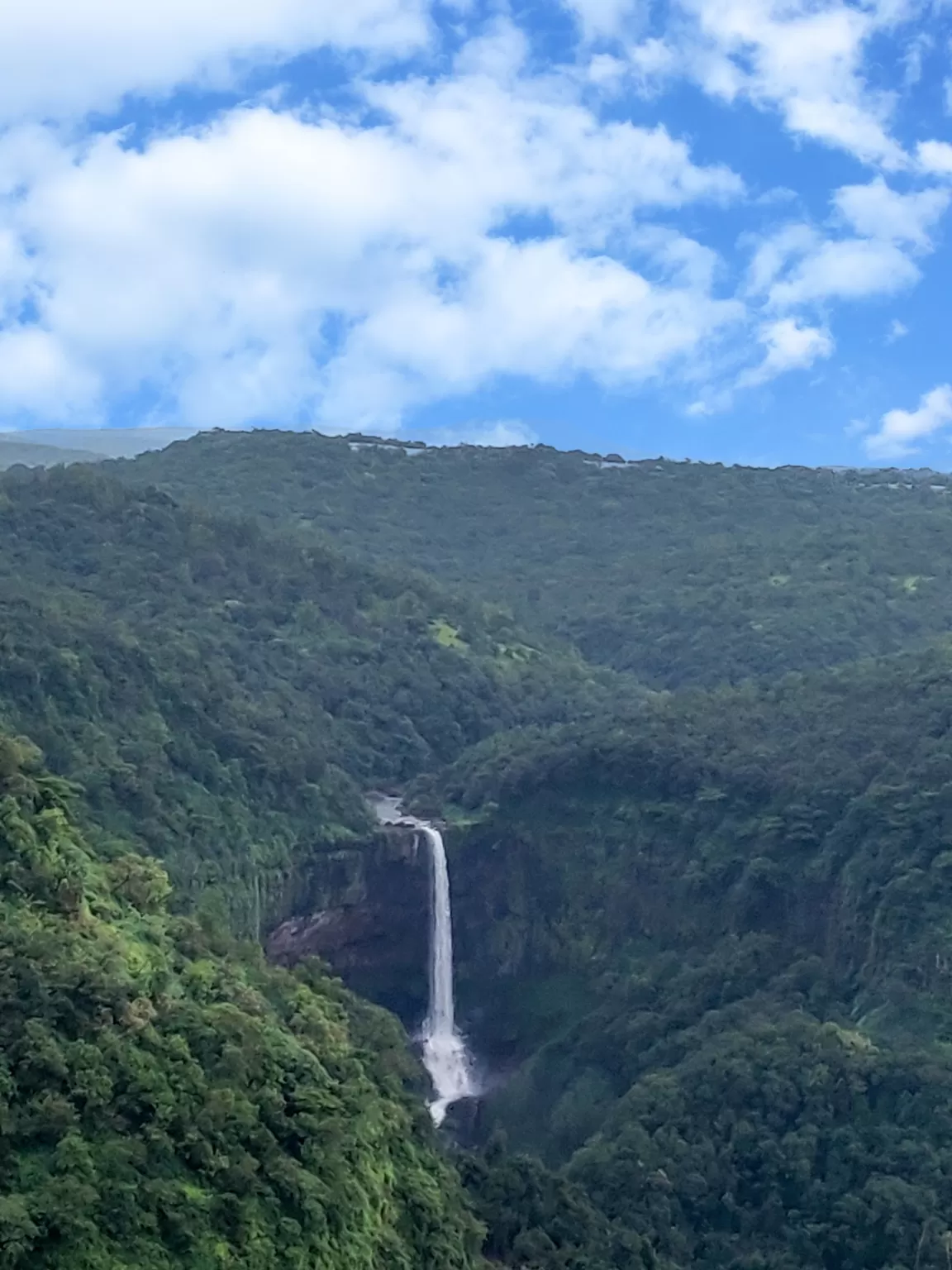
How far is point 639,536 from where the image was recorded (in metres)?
69.3

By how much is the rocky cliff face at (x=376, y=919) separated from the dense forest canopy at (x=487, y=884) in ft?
0.78

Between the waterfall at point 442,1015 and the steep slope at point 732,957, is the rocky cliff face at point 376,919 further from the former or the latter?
the steep slope at point 732,957

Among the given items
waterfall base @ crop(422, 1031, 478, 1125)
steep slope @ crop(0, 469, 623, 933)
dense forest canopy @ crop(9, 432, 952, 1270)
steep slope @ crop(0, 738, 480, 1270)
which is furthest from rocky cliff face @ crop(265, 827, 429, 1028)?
steep slope @ crop(0, 738, 480, 1270)

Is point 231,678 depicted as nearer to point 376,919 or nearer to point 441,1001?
point 376,919

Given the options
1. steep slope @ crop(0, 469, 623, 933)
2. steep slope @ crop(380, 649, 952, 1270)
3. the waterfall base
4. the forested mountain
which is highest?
the forested mountain

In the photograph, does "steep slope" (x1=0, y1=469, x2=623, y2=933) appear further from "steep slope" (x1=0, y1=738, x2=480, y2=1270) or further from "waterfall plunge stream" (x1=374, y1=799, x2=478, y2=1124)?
"steep slope" (x1=0, y1=738, x2=480, y2=1270)

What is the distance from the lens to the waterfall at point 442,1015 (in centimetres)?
3625

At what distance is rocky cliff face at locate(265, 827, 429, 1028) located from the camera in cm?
3769

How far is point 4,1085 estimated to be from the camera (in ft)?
58.6

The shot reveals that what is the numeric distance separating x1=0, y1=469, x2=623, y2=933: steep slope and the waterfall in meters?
2.28

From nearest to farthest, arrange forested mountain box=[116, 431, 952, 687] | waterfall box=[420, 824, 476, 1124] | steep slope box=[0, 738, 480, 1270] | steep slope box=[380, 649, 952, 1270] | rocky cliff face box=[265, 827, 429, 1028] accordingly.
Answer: steep slope box=[0, 738, 480, 1270], steep slope box=[380, 649, 952, 1270], waterfall box=[420, 824, 476, 1124], rocky cliff face box=[265, 827, 429, 1028], forested mountain box=[116, 431, 952, 687]

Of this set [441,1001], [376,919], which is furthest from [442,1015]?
[376,919]

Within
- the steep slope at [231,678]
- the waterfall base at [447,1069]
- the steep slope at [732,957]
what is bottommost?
the waterfall base at [447,1069]

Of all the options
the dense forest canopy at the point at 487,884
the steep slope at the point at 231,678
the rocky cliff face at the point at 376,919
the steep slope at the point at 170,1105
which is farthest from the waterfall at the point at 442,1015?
the steep slope at the point at 170,1105
